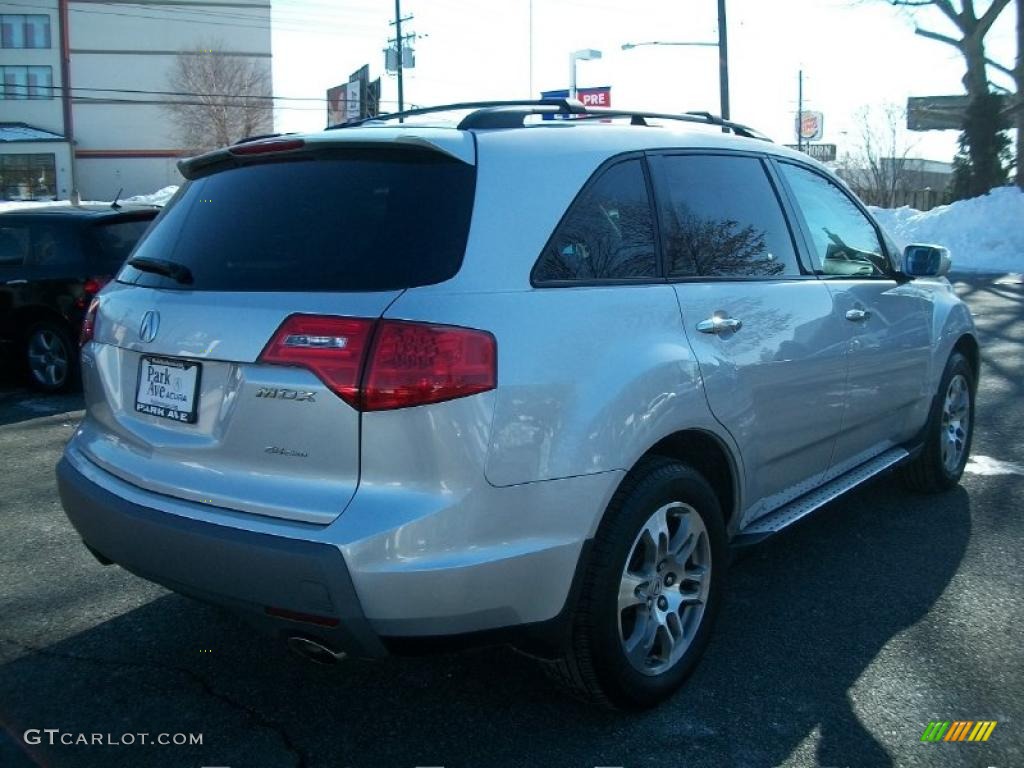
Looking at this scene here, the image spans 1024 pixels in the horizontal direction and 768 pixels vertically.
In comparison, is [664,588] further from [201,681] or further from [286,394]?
[201,681]

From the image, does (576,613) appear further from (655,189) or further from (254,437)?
(655,189)

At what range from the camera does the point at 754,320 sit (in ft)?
12.0

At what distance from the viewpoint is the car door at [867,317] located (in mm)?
4305

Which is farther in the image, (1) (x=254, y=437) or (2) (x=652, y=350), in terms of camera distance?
(2) (x=652, y=350)

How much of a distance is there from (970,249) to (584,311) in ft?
76.0

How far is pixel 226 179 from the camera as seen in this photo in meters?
3.31

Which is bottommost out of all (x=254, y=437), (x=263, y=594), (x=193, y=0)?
(x=263, y=594)

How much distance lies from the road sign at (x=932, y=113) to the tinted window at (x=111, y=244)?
35.4 metres

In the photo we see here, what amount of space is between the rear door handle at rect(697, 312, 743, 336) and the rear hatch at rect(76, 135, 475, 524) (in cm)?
97

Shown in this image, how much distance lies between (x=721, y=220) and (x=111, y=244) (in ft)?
21.0

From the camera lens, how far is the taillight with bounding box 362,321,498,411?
257 cm

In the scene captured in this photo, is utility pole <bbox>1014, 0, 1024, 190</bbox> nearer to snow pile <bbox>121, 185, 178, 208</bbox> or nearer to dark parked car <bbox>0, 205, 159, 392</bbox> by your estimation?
snow pile <bbox>121, 185, 178, 208</bbox>

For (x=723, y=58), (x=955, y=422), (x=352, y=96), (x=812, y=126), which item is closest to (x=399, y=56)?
(x=352, y=96)

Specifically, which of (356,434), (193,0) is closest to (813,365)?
(356,434)
